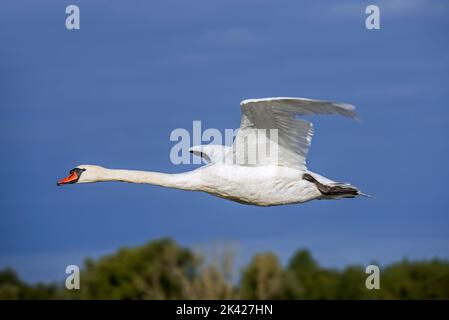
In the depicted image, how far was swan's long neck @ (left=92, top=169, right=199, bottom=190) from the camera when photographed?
21.3 meters

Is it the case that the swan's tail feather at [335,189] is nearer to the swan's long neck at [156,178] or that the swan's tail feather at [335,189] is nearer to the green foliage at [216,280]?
the swan's long neck at [156,178]

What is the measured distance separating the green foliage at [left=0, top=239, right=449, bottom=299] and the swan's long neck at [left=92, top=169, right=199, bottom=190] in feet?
75.7

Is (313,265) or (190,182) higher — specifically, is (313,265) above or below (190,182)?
above

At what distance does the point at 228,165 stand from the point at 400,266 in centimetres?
3373

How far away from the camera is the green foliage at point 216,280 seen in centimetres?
4753

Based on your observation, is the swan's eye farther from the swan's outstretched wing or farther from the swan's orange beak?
the swan's outstretched wing

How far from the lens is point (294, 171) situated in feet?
70.8

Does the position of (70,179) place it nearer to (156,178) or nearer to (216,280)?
(156,178)

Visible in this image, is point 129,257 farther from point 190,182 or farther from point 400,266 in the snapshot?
point 190,182

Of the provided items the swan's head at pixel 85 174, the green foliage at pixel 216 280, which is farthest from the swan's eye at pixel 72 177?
the green foliage at pixel 216 280

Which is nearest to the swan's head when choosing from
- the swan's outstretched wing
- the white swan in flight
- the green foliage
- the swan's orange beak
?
the swan's orange beak

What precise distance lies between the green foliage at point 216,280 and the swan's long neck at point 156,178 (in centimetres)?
2308
